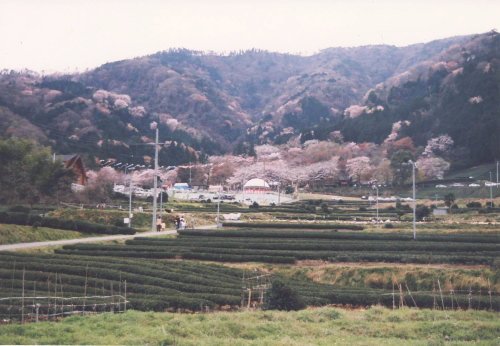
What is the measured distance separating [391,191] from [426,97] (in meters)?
44.5

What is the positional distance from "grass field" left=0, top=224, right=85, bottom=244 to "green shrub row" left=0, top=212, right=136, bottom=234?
690 mm

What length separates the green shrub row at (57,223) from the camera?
38250 mm

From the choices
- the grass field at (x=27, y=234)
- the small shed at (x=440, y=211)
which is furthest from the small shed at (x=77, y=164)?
the small shed at (x=440, y=211)

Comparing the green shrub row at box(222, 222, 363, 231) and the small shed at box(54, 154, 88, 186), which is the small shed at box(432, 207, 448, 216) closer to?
the green shrub row at box(222, 222, 363, 231)

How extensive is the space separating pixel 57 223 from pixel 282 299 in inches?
982

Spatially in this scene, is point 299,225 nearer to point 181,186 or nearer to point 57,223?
point 57,223

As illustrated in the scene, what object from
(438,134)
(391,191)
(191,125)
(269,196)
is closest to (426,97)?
(438,134)

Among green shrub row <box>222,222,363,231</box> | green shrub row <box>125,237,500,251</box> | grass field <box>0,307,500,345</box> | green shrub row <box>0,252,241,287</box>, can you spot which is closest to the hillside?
green shrub row <box>222,222,363,231</box>

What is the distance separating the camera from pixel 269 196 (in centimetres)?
9219

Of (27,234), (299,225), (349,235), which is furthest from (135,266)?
(299,225)

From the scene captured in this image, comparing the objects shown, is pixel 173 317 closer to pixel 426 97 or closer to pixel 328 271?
pixel 328 271

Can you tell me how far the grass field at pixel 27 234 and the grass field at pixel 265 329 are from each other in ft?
66.1

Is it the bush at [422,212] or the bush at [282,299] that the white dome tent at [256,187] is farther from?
the bush at [282,299]

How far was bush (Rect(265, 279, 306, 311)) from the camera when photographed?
19688 mm
